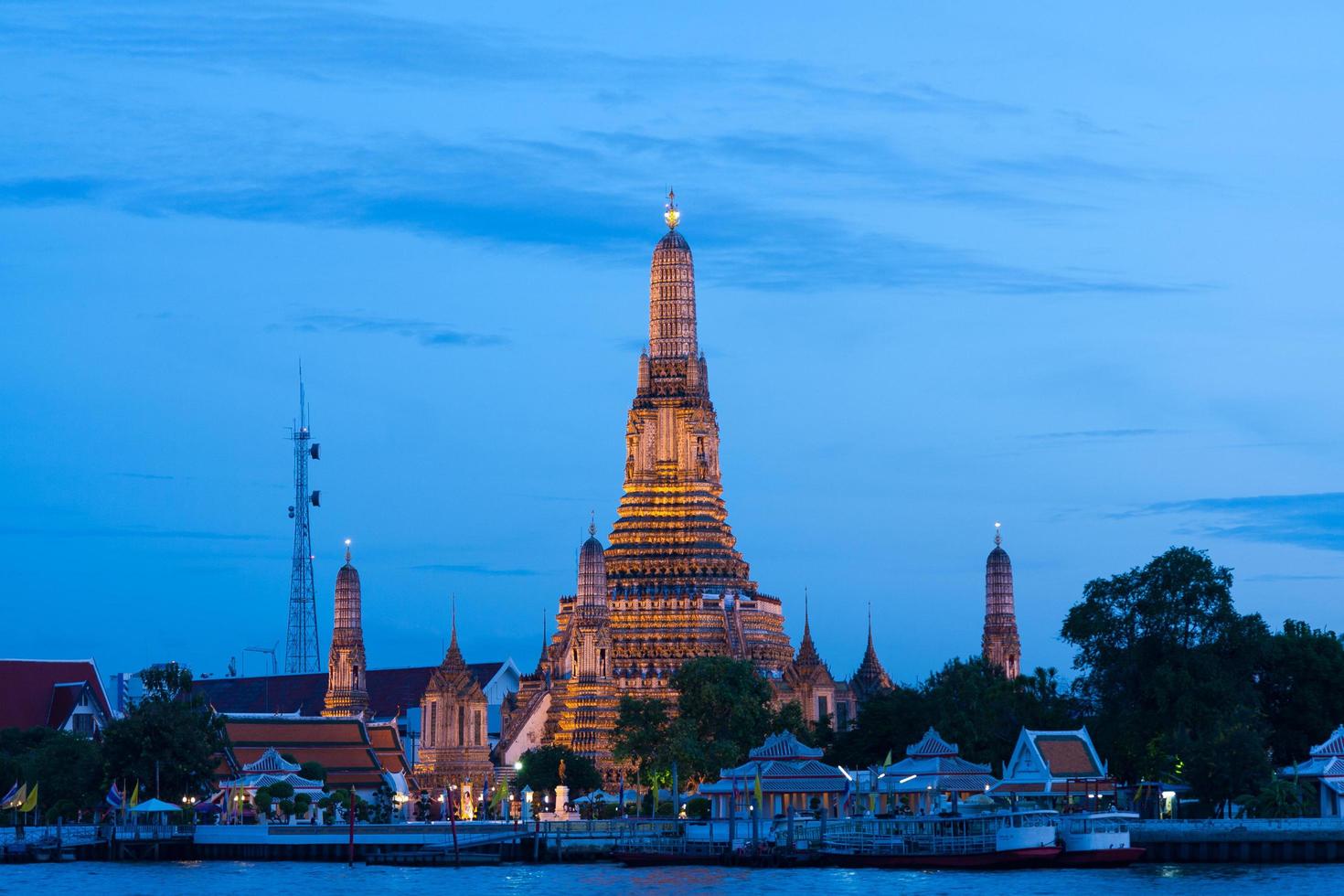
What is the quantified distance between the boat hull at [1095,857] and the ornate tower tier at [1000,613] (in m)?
47.2

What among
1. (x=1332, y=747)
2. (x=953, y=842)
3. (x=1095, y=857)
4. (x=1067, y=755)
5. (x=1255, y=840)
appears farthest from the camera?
(x=1067, y=755)

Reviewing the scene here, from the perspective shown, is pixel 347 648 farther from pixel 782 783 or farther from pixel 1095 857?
pixel 1095 857

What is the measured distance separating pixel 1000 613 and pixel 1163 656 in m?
38.1

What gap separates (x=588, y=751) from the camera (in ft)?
357

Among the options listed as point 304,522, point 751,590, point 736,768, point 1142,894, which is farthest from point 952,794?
point 304,522

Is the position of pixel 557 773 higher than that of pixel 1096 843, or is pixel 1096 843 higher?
pixel 557 773

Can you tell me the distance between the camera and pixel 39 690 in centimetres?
11375

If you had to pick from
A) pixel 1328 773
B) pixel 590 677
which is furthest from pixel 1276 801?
pixel 590 677

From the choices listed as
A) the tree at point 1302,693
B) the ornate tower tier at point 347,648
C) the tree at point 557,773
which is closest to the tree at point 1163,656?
the tree at point 1302,693

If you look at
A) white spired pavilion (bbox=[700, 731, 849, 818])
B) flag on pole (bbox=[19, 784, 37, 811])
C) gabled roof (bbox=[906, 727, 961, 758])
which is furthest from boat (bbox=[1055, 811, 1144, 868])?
flag on pole (bbox=[19, 784, 37, 811])

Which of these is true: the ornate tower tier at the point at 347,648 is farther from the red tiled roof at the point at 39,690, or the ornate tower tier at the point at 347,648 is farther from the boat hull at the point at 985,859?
the boat hull at the point at 985,859

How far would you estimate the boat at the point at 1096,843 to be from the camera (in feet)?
239

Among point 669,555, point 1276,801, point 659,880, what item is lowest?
point 659,880

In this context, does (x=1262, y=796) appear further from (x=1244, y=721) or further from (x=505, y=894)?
(x=505, y=894)
